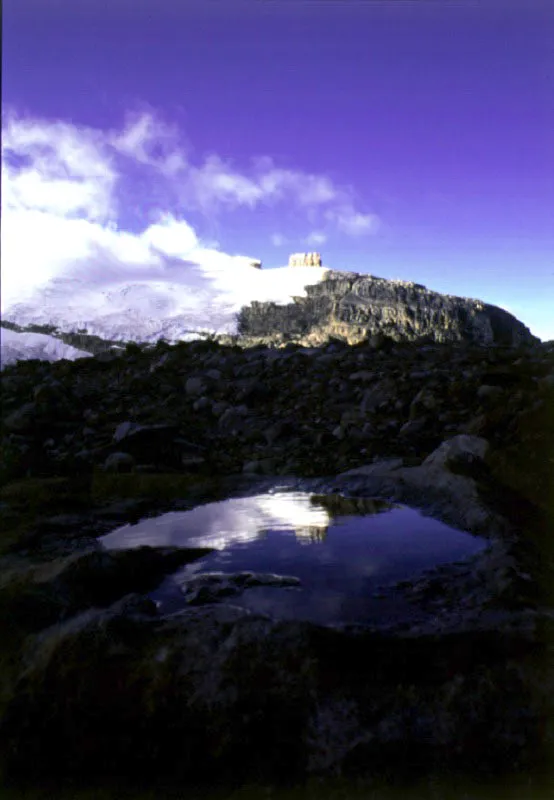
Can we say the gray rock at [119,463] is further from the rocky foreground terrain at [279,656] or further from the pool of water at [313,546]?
the pool of water at [313,546]

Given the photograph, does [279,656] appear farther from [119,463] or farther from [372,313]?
[372,313]

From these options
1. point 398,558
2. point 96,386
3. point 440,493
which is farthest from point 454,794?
point 96,386

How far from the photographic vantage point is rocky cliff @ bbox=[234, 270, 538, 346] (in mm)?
25031

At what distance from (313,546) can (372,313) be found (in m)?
48.7

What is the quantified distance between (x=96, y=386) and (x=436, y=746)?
6.55 meters

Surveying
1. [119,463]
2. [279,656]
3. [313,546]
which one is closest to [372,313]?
[119,463]

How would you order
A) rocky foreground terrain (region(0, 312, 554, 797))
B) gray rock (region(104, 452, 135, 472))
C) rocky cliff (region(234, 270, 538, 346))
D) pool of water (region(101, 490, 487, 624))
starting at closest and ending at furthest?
rocky foreground terrain (region(0, 312, 554, 797)), pool of water (region(101, 490, 487, 624)), gray rock (region(104, 452, 135, 472)), rocky cliff (region(234, 270, 538, 346))

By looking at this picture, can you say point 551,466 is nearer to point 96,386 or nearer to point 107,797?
point 107,797

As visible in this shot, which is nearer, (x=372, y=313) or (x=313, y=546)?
(x=313, y=546)

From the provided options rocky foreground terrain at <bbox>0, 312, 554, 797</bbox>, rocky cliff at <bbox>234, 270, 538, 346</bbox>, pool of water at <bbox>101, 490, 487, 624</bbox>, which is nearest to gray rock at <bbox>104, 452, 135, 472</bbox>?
rocky foreground terrain at <bbox>0, 312, 554, 797</bbox>

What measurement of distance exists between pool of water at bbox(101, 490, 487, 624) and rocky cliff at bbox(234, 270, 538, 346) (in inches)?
669

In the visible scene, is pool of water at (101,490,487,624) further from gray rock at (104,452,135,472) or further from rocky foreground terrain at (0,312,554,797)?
gray rock at (104,452,135,472)

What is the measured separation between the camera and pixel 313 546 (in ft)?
7.64

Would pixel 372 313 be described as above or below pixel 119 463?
above
